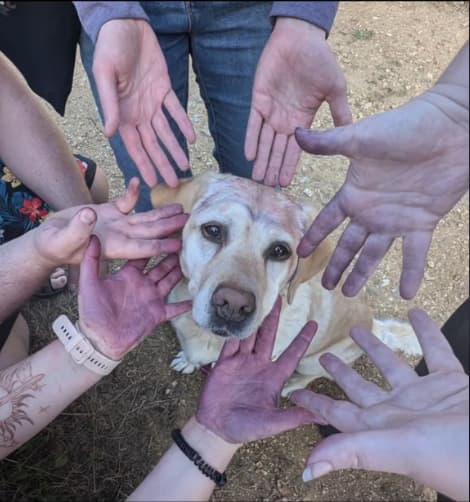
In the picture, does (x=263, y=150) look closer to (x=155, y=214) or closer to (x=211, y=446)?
(x=155, y=214)

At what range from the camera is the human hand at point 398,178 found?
62.6 inches

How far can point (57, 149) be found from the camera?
2578 millimetres

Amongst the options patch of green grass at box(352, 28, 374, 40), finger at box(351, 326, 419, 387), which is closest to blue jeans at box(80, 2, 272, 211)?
finger at box(351, 326, 419, 387)

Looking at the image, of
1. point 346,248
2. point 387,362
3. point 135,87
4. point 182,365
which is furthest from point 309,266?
point 182,365

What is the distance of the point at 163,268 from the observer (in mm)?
2166

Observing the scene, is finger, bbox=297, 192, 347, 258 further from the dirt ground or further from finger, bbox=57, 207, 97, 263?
the dirt ground

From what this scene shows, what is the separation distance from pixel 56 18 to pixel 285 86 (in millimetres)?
889

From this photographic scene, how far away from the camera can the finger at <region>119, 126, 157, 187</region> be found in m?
2.00

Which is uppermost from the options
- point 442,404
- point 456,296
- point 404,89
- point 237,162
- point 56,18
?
point 56,18

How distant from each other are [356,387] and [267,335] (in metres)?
0.56

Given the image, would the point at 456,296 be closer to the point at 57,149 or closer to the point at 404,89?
the point at 404,89

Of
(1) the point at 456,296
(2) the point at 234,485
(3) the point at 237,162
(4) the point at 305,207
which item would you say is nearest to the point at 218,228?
(4) the point at 305,207

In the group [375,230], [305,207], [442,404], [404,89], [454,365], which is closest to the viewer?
[442,404]

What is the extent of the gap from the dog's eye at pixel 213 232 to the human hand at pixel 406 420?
710 mm
